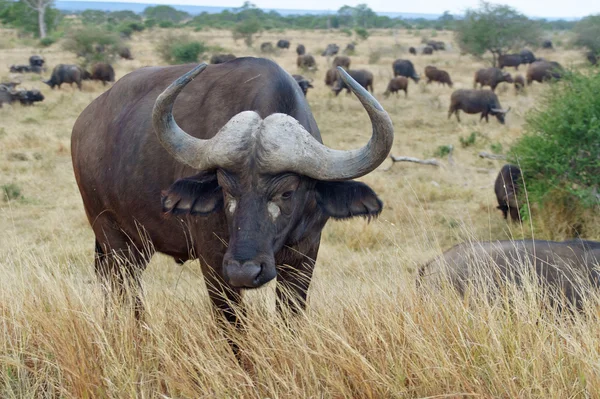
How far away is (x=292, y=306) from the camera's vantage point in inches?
145

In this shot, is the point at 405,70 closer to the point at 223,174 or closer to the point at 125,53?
the point at 125,53

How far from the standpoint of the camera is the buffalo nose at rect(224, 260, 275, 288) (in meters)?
2.88

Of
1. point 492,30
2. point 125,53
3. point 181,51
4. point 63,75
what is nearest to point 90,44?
point 181,51

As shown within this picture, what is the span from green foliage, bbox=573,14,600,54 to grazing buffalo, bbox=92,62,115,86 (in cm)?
2456

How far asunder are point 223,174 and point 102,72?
81.6ft

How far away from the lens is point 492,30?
3316 cm

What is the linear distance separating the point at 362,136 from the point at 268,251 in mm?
13241

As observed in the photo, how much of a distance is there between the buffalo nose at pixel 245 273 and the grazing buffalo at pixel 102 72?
25180 millimetres

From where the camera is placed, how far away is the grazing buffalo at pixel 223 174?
10.2ft

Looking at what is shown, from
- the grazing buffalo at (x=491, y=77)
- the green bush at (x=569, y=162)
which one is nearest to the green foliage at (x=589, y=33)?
the grazing buffalo at (x=491, y=77)

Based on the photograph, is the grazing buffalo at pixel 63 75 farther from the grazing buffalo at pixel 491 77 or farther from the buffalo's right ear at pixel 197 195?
the buffalo's right ear at pixel 197 195

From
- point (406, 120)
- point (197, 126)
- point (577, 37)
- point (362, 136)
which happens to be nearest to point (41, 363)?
point (197, 126)

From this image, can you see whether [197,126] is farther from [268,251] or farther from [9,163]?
[9,163]

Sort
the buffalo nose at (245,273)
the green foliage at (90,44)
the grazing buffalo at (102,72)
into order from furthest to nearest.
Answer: the green foliage at (90,44), the grazing buffalo at (102,72), the buffalo nose at (245,273)
